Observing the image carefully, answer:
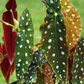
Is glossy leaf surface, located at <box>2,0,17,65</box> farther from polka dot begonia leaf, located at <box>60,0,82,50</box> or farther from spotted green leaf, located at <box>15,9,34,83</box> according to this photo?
polka dot begonia leaf, located at <box>60,0,82,50</box>

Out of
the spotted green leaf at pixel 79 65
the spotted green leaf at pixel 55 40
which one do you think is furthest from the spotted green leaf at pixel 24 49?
the spotted green leaf at pixel 79 65

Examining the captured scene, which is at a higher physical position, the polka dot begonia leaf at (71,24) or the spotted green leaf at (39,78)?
Result: the polka dot begonia leaf at (71,24)

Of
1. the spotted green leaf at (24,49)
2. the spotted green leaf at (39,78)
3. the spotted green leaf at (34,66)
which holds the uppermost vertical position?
the spotted green leaf at (24,49)

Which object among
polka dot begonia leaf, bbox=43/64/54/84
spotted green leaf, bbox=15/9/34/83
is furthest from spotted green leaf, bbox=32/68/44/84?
spotted green leaf, bbox=15/9/34/83

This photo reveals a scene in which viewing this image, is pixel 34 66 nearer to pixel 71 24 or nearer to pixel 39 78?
pixel 39 78

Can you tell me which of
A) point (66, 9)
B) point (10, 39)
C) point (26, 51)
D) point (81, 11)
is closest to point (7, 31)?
point (10, 39)

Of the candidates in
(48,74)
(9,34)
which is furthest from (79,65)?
(9,34)

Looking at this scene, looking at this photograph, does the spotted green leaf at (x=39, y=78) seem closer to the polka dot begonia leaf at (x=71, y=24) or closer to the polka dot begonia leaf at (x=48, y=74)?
the polka dot begonia leaf at (x=48, y=74)
